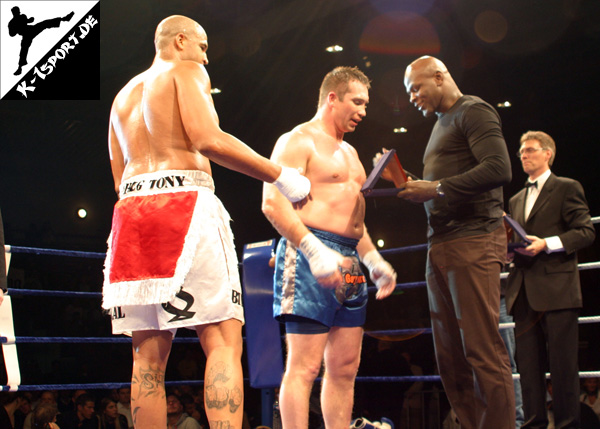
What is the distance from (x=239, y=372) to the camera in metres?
1.60

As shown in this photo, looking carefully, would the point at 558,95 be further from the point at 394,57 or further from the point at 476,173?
the point at 476,173

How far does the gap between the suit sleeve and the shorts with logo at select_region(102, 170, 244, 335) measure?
205 cm

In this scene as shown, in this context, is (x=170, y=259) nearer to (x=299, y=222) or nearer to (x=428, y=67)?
(x=299, y=222)

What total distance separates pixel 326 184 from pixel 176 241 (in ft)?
2.60

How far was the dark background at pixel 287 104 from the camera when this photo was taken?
20.6 ft

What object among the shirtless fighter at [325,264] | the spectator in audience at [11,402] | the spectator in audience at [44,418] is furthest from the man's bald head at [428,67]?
the spectator in audience at [11,402]

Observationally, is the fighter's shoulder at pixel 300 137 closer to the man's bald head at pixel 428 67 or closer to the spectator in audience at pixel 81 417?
Result: the man's bald head at pixel 428 67

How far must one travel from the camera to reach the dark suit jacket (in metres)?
2.93

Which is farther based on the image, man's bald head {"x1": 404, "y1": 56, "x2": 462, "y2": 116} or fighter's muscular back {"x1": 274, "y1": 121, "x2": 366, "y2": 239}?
man's bald head {"x1": 404, "y1": 56, "x2": 462, "y2": 116}

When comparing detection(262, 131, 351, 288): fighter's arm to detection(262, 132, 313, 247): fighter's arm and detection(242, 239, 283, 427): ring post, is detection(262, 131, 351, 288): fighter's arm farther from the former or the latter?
detection(242, 239, 283, 427): ring post

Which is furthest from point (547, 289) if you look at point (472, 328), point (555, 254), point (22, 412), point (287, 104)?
point (287, 104)

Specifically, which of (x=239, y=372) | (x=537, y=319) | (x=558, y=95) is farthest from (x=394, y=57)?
(x=239, y=372)

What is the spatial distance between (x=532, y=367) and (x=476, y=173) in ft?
4.27

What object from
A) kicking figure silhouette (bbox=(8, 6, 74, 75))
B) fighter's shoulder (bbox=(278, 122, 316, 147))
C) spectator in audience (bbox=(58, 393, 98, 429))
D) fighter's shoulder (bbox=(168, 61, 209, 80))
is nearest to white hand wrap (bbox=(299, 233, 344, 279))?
fighter's shoulder (bbox=(278, 122, 316, 147))
